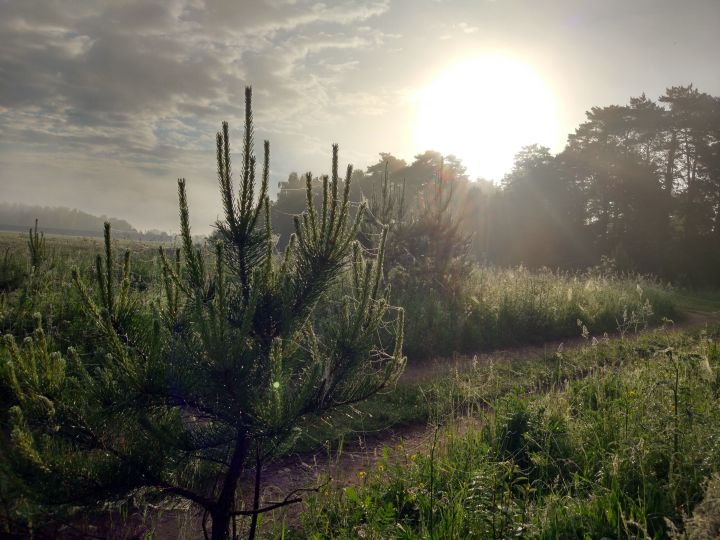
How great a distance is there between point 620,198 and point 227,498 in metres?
34.2

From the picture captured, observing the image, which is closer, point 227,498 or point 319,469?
point 227,498

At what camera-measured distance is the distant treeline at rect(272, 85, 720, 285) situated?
2866cm

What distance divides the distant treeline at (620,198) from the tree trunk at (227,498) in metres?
23.7

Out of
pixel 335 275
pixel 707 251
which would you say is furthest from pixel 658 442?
pixel 707 251

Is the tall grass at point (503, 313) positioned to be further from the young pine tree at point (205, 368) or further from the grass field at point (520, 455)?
the young pine tree at point (205, 368)

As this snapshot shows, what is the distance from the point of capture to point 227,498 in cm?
278

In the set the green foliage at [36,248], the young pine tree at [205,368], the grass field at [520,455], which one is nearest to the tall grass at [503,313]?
the grass field at [520,455]

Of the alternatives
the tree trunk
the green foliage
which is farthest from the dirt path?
the green foliage

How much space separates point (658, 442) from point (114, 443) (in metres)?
3.89

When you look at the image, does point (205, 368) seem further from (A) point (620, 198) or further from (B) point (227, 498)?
(A) point (620, 198)

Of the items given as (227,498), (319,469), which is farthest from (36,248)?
(227,498)

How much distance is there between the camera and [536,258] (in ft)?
111

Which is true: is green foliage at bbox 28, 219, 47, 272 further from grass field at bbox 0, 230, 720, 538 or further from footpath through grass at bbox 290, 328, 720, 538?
footpath through grass at bbox 290, 328, 720, 538

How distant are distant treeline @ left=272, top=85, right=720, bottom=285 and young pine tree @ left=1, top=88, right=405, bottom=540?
2357 cm
